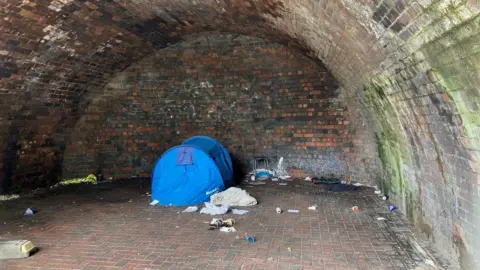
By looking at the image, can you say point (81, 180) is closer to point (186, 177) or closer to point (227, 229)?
point (186, 177)

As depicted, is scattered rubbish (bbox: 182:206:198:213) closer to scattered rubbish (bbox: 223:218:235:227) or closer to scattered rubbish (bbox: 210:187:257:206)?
scattered rubbish (bbox: 210:187:257:206)

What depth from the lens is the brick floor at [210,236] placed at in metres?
3.64

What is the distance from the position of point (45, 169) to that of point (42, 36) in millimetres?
3603

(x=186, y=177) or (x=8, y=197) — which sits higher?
(x=186, y=177)

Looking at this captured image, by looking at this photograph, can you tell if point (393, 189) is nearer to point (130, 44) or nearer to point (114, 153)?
point (130, 44)

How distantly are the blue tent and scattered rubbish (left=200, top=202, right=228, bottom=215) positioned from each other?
525mm

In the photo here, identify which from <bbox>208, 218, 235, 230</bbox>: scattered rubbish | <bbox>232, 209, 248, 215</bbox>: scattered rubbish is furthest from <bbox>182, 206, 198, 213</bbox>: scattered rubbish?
<bbox>208, 218, 235, 230</bbox>: scattered rubbish

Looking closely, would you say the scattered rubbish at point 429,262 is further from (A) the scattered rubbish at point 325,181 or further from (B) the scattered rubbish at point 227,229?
A: (A) the scattered rubbish at point 325,181

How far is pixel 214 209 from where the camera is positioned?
5.48 m

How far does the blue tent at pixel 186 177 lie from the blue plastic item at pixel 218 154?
0.82 feet

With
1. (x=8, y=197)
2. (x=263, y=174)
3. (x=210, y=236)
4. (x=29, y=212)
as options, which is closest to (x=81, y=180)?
(x=8, y=197)

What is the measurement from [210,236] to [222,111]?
14.8 ft

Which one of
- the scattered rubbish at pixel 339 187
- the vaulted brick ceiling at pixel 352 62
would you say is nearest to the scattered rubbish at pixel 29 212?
the vaulted brick ceiling at pixel 352 62

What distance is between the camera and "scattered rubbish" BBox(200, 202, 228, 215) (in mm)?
5369
